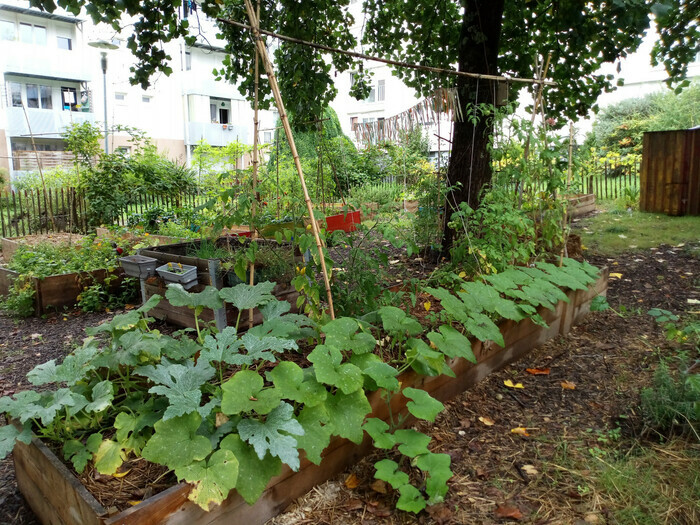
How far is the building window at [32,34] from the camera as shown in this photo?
21844 mm

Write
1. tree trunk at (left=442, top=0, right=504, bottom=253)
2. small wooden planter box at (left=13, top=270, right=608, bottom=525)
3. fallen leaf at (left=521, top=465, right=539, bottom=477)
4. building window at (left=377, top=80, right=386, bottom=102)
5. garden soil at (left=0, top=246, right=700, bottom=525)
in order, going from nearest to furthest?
small wooden planter box at (left=13, top=270, right=608, bottom=525)
garden soil at (left=0, top=246, right=700, bottom=525)
fallen leaf at (left=521, top=465, right=539, bottom=477)
tree trunk at (left=442, top=0, right=504, bottom=253)
building window at (left=377, top=80, right=386, bottom=102)

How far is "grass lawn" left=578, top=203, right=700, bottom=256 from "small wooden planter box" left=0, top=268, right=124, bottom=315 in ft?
20.5

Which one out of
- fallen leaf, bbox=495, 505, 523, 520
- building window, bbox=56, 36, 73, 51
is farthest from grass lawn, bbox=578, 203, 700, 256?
building window, bbox=56, 36, 73, 51

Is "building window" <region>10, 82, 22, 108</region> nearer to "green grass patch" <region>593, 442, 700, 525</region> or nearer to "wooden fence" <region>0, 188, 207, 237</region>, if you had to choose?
"wooden fence" <region>0, 188, 207, 237</region>

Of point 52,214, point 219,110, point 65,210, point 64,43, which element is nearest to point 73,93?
point 64,43

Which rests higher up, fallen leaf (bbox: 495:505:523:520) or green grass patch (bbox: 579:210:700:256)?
green grass patch (bbox: 579:210:700:256)

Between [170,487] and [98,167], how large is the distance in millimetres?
8120

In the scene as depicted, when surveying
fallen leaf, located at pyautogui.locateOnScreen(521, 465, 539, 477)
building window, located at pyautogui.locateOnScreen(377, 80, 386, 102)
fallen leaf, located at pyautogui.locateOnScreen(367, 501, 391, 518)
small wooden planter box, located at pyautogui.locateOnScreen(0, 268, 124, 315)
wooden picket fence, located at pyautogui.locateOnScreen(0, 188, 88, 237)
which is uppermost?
building window, located at pyautogui.locateOnScreen(377, 80, 386, 102)

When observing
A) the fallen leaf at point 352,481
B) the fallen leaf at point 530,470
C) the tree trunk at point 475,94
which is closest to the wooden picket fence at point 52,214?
the tree trunk at point 475,94

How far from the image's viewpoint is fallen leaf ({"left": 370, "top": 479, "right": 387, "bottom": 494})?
193cm

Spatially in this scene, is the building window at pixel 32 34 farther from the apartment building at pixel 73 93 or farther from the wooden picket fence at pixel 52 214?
the wooden picket fence at pixel 52 214

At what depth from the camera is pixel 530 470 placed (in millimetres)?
2072

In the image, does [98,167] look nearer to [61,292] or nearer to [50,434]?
[61,292]

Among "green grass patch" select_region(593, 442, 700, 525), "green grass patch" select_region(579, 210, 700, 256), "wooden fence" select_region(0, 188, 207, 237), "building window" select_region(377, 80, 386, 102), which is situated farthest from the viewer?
"building window" select_region(377, 80, 386, 102)
